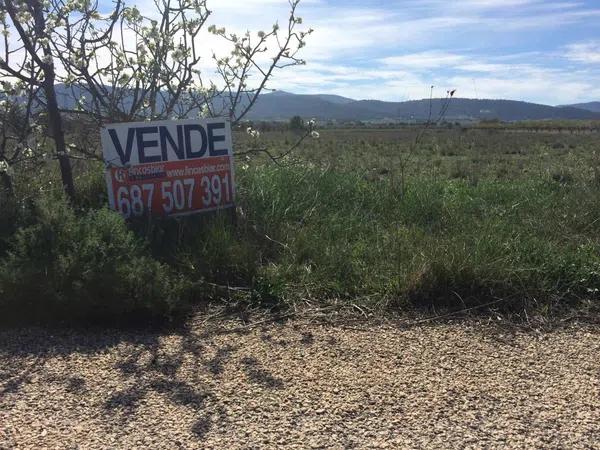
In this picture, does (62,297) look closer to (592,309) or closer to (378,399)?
(378,399)

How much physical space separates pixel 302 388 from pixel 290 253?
2.35 metres

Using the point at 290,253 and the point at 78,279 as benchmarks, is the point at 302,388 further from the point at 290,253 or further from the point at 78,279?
the point at 290,253

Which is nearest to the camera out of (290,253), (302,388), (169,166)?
(302,388)

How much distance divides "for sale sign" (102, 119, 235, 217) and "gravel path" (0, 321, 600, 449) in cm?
185

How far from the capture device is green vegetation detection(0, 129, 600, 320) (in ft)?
13.6

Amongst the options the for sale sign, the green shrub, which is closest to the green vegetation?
the green shrub

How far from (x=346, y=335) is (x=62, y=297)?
195 cm

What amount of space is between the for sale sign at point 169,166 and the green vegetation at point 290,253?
0.22m

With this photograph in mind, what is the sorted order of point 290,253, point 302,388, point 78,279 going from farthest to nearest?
point 290,253, point 78,279, point 302,388

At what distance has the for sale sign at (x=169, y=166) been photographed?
5438mm

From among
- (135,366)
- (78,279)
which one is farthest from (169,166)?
(135,366)

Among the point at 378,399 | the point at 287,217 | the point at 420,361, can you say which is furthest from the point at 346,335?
the point at 287,217

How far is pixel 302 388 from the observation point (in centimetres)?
321

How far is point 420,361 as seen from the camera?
3572mm
